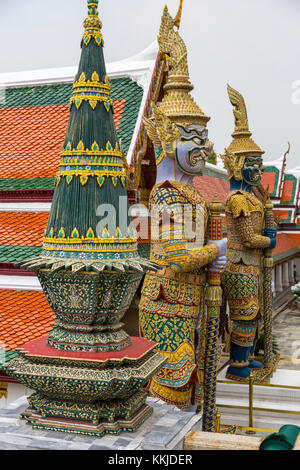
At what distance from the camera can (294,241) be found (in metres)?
25.9

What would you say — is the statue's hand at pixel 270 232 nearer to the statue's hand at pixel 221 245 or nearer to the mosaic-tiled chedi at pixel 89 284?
the statue's hand at pixel 221 245

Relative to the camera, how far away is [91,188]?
3.98 meters

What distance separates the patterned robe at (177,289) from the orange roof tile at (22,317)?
1261mm

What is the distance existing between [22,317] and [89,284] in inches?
122

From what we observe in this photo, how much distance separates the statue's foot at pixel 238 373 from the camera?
9227mm

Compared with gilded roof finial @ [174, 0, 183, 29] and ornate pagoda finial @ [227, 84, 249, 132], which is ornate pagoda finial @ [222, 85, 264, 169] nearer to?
ornate pagoda finial @ [227, 84, 249, 132]

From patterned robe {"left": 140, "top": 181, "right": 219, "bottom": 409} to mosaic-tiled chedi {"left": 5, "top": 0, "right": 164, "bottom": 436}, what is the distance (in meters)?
2.08

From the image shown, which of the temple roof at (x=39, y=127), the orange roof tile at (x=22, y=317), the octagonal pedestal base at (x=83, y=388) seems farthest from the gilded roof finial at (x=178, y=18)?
the octagonal pedestal base at (x=83, y=388)

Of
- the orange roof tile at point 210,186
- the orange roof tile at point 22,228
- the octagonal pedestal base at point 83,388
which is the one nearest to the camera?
the octagonal pedestal base at point 83,388

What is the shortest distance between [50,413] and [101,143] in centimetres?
208

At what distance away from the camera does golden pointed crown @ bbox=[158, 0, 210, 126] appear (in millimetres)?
6645

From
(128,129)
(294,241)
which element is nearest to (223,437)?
(128,129)

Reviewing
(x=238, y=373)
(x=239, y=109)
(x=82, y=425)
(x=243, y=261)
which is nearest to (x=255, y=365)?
(x=238, y=373)
